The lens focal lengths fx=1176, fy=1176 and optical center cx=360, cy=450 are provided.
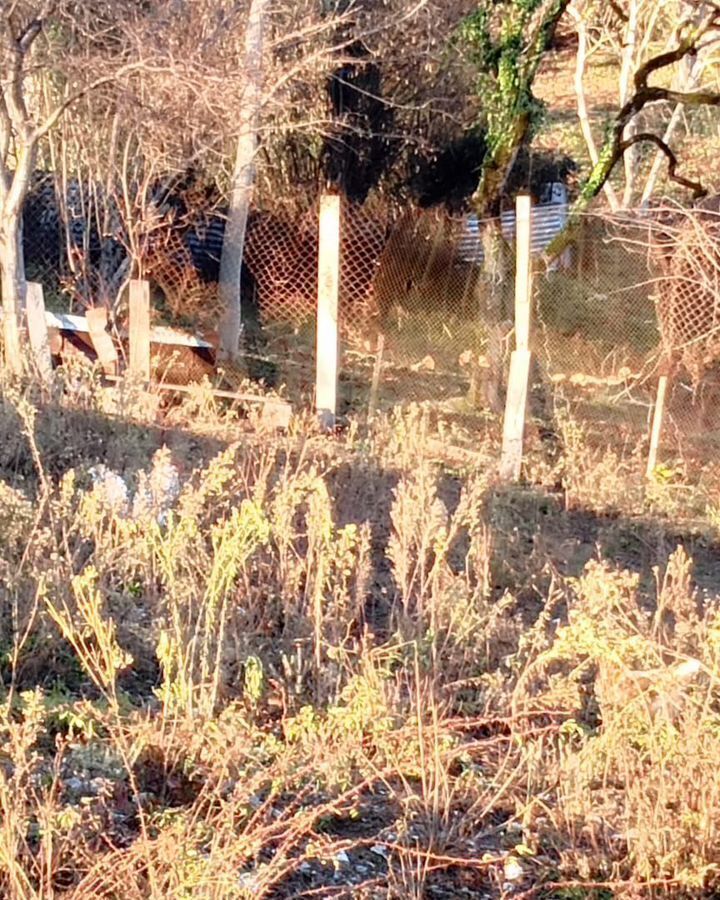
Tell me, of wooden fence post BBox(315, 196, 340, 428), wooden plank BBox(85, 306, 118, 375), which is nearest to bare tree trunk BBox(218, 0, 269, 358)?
wooden plank BBox(85, 306, 118, 375)

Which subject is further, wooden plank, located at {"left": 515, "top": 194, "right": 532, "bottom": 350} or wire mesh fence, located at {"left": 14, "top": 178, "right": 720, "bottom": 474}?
wire mesh fence, located at {"left": 14, "top": 178, "right": 720, "bottom": 474}

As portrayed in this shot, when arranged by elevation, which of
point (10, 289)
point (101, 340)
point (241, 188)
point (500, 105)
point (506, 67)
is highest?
point (506, 67)

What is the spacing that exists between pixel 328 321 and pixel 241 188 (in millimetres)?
3581

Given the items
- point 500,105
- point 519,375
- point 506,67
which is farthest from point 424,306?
point 519,375

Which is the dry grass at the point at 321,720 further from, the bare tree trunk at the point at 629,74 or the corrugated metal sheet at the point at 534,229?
the bare tree trunk at the point at 629,74

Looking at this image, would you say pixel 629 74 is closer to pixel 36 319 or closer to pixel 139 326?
pixel 139 326

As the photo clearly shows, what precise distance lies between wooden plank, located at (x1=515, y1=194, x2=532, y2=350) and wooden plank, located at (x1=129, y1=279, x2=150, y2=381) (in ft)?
9.12

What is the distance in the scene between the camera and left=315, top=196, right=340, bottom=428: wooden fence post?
8.30 metres

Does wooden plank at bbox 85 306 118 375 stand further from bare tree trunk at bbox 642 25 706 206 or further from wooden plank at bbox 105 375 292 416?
bare tree trunk at bbox 642 25 706 206

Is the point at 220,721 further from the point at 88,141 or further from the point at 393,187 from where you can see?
the point at 393,187

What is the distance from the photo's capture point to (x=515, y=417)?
309 inches

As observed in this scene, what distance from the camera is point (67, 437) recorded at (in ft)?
21.1

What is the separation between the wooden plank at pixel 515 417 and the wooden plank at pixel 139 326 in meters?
2.72

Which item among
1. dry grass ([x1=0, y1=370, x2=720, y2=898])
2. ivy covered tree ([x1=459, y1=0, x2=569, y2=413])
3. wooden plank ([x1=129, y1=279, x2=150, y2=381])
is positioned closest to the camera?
dry grass ([x1=0, y1=370, x2=720, y2=898])
